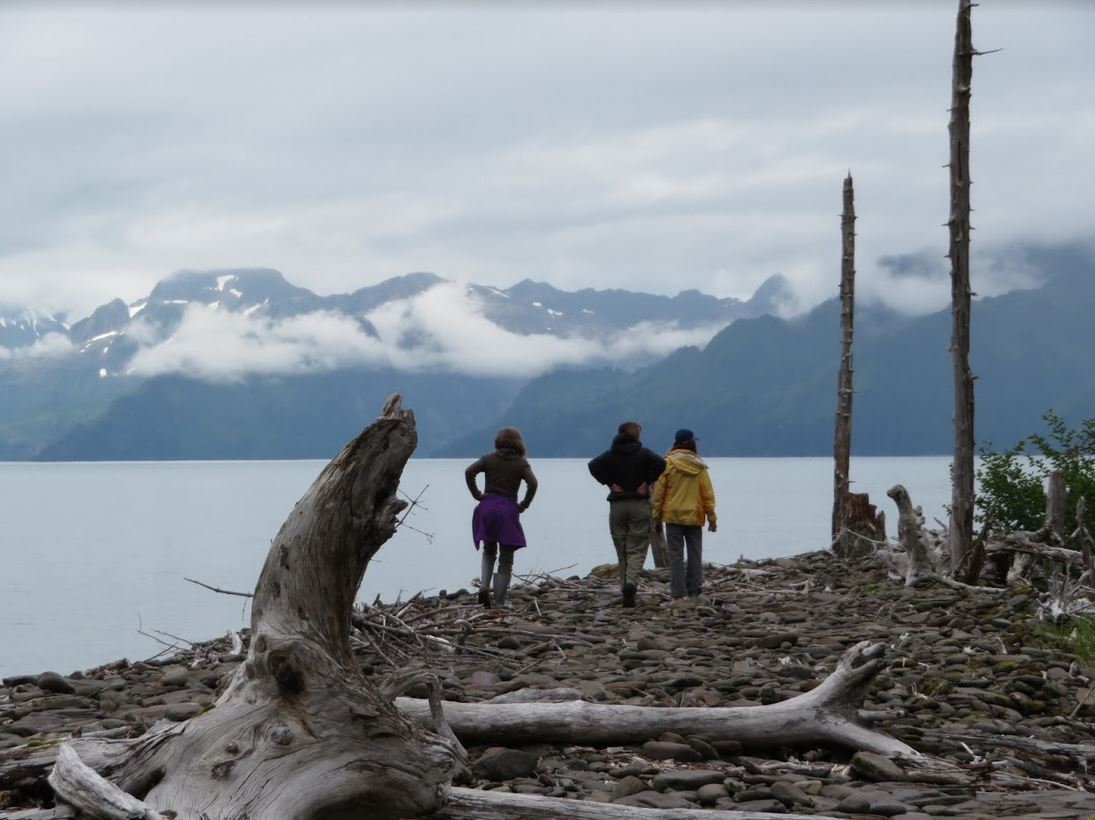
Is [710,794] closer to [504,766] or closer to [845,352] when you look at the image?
[504,766]

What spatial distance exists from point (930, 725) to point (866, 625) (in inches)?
200

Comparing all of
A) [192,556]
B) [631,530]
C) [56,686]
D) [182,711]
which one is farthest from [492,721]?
[192,556]

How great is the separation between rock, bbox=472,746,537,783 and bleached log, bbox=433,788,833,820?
0.81 m

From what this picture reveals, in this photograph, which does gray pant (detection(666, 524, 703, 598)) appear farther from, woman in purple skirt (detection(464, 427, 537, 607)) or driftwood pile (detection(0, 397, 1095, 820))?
driftwood pile (detection(0, 397, 1095, 820))

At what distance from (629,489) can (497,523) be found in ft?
6.24

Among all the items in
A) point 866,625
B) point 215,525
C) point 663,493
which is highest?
point 663,493

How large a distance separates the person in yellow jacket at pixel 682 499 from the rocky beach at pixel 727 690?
904 millimetres

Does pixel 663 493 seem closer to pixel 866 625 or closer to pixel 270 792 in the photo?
pixel 866 625

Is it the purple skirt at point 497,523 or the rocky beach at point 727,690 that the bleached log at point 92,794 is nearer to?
the rocky beach at point 727,690

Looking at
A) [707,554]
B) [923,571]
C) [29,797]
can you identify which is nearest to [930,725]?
[29,797]

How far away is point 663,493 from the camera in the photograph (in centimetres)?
1686

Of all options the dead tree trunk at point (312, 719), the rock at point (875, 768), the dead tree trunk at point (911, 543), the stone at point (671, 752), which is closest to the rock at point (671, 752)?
the stone at point (671, 752)

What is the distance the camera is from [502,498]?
1633 cm

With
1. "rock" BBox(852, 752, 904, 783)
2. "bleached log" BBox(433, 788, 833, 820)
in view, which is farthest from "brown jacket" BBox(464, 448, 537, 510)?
"bleached log" BBox(433, 788, 833, 820)
